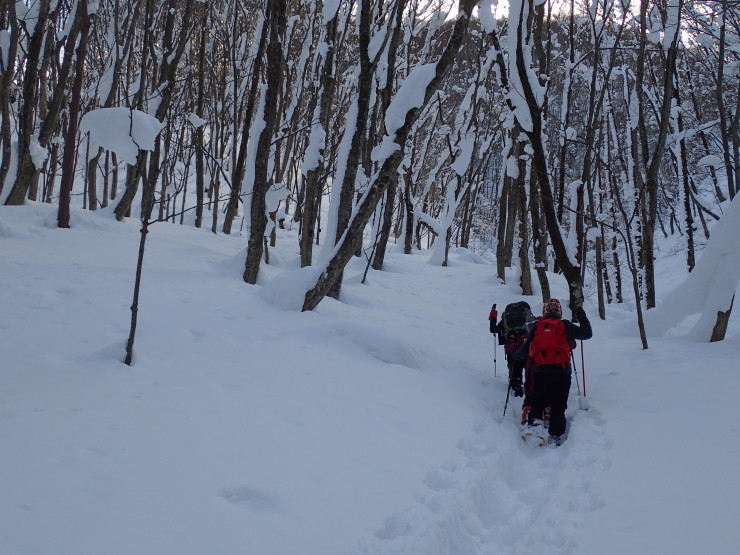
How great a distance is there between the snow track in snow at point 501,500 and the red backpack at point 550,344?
73 centimetres

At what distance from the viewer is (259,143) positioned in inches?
316

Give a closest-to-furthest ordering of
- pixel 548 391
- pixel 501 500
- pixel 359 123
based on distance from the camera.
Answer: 1. pixel 501 500
2. pixel 548 391
3. pixel 359 123

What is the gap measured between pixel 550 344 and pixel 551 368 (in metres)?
0.24

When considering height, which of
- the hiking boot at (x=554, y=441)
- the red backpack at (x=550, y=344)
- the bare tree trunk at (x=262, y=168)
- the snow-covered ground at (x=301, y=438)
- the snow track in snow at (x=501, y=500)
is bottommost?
the hiking boot at (x=554, y=441)

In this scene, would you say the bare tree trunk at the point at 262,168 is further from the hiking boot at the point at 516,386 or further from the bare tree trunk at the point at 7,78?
the bare tree trunk at the point at 7,78

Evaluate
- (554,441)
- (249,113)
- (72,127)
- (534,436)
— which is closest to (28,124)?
(72,127)

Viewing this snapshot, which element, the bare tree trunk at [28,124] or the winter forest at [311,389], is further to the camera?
the bare tree trunk at [28,124]

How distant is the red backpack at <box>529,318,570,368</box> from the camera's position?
5.46 meters

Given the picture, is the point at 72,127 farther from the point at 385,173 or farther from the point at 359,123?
the point at 385,173

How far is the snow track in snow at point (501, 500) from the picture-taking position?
3.06 metres

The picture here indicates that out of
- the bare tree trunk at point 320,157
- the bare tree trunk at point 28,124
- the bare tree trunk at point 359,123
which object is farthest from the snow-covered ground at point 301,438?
the bare tree trunk at point 28,124

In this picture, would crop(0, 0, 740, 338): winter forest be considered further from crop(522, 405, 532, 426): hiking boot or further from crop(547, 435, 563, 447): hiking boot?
crop(547, 435, 563, 447): hiking boot

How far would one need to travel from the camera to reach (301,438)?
3699 millimetres

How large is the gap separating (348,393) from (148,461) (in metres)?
2.04
